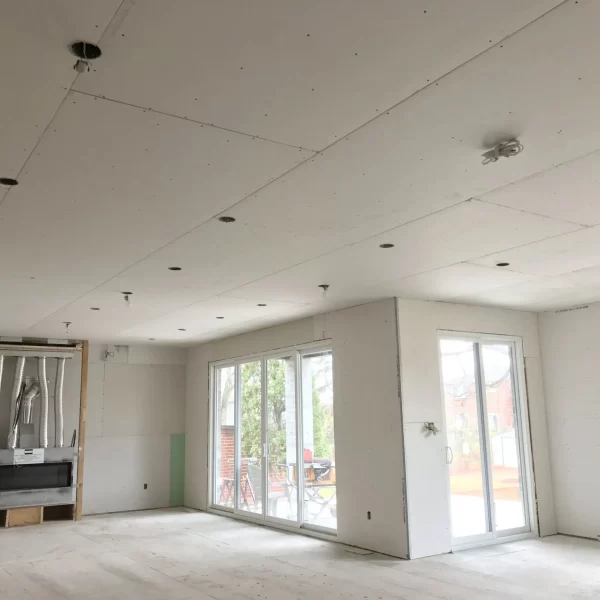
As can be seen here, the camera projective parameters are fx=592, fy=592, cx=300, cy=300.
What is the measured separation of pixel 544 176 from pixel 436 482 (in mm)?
3731

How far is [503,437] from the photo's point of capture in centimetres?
668

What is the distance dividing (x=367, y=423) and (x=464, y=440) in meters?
1.11

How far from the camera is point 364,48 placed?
6.43 ft

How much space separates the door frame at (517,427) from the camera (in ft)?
20.5

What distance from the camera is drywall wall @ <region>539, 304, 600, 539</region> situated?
644cm

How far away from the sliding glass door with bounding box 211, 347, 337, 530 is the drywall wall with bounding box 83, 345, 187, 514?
1.02 m

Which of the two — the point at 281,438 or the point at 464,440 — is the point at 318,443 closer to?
the point at 281,438

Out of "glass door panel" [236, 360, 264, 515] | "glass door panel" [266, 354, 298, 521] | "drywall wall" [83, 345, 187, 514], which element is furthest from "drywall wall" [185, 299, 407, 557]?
"drywall wall" [83, 345, 187, 514]

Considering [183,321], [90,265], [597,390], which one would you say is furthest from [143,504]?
[597,390]

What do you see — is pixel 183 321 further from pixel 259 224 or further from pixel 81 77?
pixel 81 77

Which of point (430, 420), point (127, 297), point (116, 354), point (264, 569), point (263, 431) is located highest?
point (127, 297)

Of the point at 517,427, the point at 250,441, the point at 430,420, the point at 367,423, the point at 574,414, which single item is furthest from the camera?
the point at 250,441

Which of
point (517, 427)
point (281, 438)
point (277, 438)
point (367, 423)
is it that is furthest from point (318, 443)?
point (517, 427)

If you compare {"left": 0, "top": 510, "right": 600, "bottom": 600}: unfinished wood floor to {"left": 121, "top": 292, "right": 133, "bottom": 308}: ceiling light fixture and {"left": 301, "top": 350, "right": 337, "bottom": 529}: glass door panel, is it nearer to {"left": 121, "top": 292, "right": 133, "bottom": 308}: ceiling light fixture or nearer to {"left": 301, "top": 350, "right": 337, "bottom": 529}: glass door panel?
{"left": 301, "top": 350, "right": 337, "bottom": 529}: glass door panel
